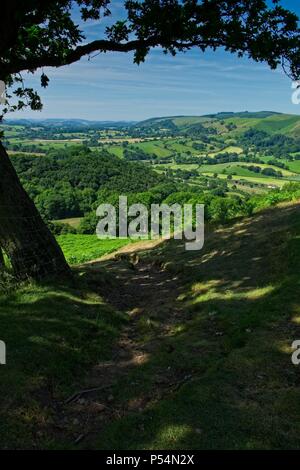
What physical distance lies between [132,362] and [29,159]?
198179mm

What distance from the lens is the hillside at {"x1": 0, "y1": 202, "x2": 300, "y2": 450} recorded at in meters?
5.84

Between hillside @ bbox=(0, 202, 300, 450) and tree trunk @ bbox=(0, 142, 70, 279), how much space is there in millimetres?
947

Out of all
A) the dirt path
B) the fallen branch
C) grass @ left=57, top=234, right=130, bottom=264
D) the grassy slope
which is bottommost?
grass @ left=57, top=234, right=130, bottom=264

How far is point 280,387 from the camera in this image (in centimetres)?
682

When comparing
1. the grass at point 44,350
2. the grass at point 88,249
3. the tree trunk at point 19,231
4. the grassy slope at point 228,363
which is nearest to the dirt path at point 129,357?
the grassy slope at point 228,363

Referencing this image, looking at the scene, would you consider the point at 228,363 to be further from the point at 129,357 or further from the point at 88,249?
the point at 88,249

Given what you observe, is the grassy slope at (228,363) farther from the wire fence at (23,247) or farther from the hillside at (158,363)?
the wire fence at (23,247)

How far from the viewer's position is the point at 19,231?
38.9 feet

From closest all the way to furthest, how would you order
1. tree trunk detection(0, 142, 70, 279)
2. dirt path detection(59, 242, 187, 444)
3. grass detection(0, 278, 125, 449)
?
1. grass detection(0, 278, 125, 449)
2. dirt path detection(59, 242, 187, 444)
3. tree trunk detection(0, 142, 70, 279)

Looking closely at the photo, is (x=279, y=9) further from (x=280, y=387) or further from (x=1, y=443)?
(x=1, y=443)

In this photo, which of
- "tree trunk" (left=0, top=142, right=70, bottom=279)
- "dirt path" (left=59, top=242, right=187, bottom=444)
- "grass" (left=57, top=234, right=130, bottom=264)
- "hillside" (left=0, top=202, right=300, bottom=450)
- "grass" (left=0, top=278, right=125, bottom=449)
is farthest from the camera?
"grass" (left=57, top=234, right=130, bottom=264)

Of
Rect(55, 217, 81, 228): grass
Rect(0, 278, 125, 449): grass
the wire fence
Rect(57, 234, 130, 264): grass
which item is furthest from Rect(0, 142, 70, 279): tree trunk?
Rect(55, 217, 81, 228): grass

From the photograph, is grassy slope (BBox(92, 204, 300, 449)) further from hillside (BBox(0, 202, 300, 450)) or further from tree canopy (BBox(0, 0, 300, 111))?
tree canopy (BBox(0, 0, 300, 111))

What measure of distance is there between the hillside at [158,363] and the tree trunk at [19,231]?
0.95 meters
